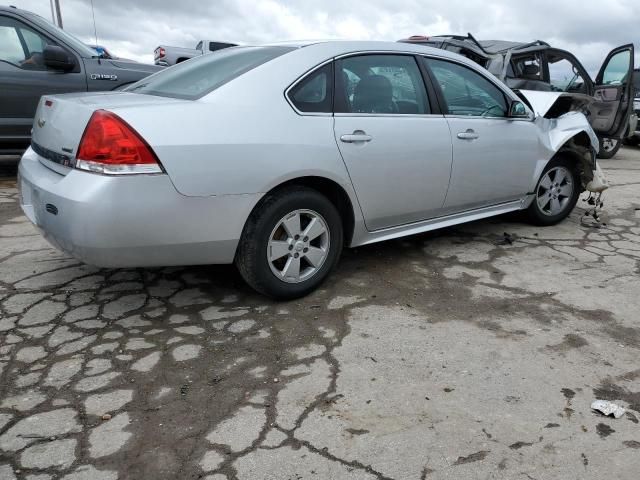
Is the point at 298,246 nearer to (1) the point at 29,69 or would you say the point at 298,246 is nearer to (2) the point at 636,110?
(1) the point at 29,69

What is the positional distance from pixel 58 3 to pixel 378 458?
926 inches

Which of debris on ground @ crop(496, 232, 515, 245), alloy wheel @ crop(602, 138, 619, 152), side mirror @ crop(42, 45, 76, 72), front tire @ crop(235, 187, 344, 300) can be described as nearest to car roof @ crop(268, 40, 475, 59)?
front tire @ crop(235, 187, 344, 300)

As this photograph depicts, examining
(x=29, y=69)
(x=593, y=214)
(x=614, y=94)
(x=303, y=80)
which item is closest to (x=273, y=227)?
(x=303, y=80)

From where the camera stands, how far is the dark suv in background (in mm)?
5617

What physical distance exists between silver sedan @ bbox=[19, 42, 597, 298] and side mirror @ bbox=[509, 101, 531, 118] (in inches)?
0.6

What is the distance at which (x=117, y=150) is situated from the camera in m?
2.45

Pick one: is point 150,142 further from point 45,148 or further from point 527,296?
point 527,296

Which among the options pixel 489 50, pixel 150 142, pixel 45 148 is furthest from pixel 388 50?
pixel 489 50

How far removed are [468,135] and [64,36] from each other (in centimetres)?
474

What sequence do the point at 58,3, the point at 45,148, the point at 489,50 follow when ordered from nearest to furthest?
the point at 45,148 < the point at 489,50 < the point at 58,3

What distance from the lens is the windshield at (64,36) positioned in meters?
5.77

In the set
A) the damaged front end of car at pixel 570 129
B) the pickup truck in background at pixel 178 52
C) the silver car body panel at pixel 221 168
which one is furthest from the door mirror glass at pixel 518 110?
the pickup truck in background at pixel 178 52

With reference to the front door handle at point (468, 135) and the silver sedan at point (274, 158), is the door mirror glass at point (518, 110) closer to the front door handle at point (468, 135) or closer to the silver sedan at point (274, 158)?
the silver sedan at point (274, 158)

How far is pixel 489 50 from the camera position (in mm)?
9250
